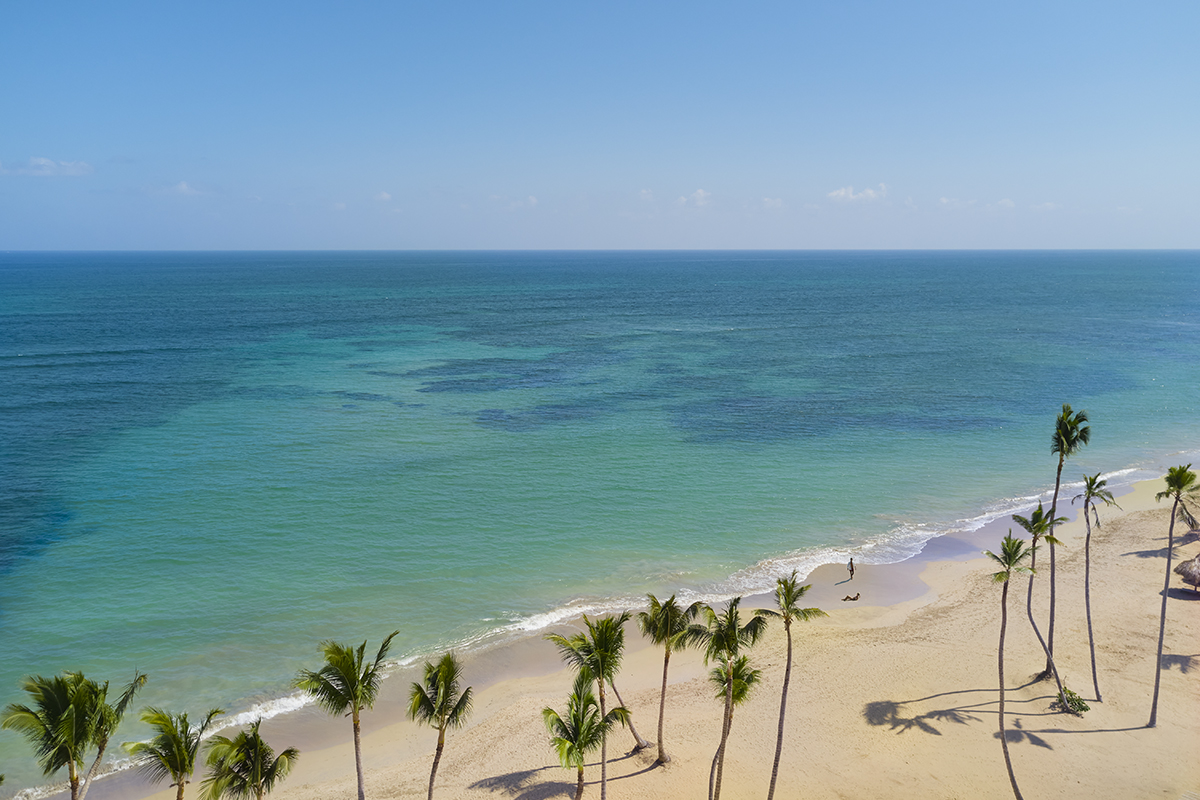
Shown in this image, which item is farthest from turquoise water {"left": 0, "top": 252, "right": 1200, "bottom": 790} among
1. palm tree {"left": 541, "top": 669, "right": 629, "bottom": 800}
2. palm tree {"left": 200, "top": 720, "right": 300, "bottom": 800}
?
palm tree {"left": 541, "top": 669, "right": 629, "bottom": 800}

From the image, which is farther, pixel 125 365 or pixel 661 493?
pixel 125 365

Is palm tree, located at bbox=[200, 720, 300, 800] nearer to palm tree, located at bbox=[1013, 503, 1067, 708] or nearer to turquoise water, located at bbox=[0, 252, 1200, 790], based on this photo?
turquoise water, located at bbox=[0, 252, 1200, 790]

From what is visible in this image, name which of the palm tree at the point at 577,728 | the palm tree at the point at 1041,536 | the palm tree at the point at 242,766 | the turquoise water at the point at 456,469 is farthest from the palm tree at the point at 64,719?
the palm tree at the point at 1041,536

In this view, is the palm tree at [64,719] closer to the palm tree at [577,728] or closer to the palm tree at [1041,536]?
the palm tree at [577,728]

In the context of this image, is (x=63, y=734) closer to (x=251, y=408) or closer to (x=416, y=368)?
(x=251, y=408)

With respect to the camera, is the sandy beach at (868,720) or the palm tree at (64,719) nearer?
the palm tree at (64,719)

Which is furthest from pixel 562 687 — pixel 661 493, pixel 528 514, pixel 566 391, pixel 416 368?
pixel 416 368

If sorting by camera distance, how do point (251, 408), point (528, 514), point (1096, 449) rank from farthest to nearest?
1. point (251, 408)
2. point (1096, 449)
3. point (528, 514)
